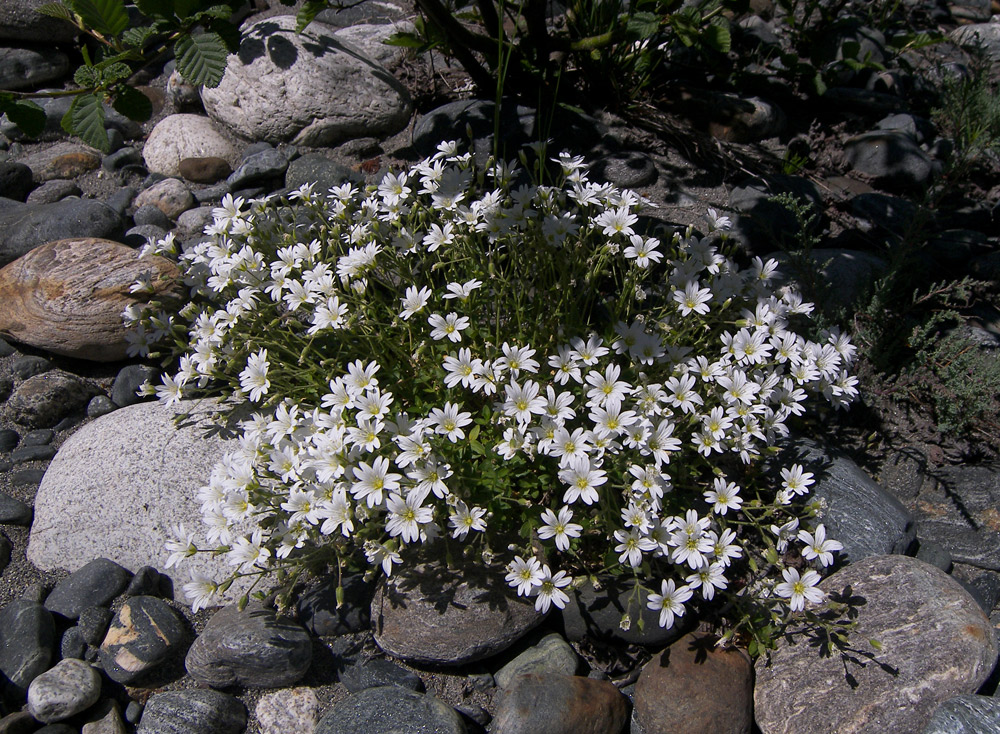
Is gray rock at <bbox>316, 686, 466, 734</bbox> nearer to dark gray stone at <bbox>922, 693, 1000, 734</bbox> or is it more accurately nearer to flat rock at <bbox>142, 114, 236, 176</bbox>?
dark gray stone at <bbox>922, 693, 1000, 734</bbox>

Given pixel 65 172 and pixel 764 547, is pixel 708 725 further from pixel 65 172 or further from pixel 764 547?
pixel 65 172

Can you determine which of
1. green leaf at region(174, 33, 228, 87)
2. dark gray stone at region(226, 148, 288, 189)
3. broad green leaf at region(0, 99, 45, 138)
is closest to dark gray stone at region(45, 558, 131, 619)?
broad green leaf at region(0, 99, 45, 138)

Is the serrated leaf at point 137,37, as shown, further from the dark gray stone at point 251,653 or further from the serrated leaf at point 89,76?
the dark gray stone at point 251,653

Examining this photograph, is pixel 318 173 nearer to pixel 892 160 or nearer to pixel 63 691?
pixel 63 691

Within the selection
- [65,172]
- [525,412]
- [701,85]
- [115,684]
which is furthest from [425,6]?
[115,684]

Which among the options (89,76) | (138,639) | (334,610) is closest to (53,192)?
(89,76)

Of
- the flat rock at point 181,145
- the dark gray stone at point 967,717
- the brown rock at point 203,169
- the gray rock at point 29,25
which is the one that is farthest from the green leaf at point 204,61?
the dark gray stone at point 967,717
